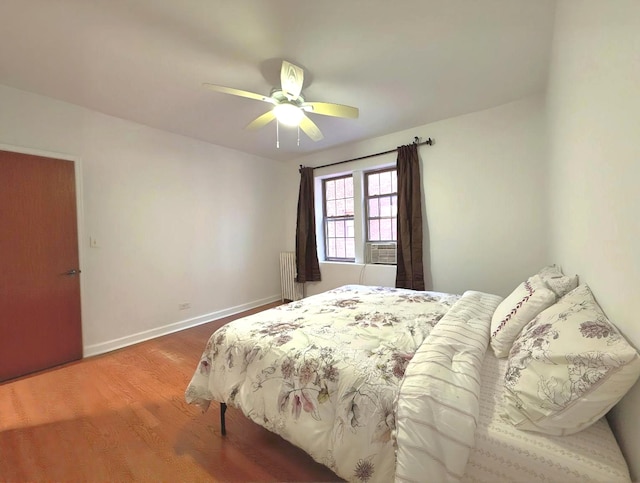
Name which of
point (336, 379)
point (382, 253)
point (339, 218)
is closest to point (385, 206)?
point (382, 253)

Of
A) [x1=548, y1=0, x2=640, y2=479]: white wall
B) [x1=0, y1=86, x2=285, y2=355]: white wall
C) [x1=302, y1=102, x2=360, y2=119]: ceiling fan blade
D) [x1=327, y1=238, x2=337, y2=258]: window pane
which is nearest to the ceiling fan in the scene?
[x1=302, y1=102, x2=360, y2=119]: ceiling fan blade

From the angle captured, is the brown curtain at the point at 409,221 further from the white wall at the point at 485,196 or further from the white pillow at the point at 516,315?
the white pillow at the point at 516,315

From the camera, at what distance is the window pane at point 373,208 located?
399 centimetres

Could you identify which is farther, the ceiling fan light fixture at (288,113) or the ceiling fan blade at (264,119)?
the ceiling fan blade at (264,119)

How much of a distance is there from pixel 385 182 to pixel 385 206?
35cm

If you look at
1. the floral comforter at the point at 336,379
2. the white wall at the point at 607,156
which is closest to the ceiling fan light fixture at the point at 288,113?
the floral comforter at the point at 336,379

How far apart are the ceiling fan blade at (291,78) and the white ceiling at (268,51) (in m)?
0.13

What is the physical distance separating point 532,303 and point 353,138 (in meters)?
3.09

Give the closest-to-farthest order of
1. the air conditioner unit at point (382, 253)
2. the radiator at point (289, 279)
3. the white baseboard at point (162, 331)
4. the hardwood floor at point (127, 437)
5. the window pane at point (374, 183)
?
1. the hardwood floor at point (127, 437)
2. the white baseboard at point (162, 331)
3. the air conditioner unit at point (382, 253)
4. the window pane at point (374, 183)
5. the radiator at point (289, 279)

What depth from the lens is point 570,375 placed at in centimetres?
79

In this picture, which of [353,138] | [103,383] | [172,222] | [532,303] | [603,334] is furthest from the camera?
[353,138]

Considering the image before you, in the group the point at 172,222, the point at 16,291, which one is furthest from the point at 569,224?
the point at 16,291

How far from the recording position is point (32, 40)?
5.93ft

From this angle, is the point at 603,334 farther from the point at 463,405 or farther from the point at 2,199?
the point at 2,199
